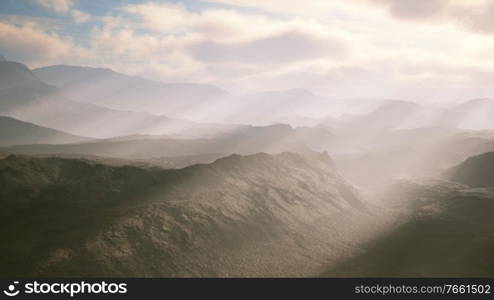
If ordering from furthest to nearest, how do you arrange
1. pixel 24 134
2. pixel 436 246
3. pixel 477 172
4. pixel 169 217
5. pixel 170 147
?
1. pixel 24 134
2. pixel 170 147
3. pixel 477 172
4. pixel 436 246
5. pixel 169 217

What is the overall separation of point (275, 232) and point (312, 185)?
16.4m

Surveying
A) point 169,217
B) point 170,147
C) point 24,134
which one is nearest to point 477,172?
point 169,217

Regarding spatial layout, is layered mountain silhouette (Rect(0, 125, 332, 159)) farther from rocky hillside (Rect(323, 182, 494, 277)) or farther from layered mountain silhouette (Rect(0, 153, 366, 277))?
layered mountain silhouette (Rect(0, 153, 366, 277))

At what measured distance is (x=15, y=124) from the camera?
146375 mm

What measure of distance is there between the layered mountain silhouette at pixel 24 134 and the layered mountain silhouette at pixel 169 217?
Result: 401 feet

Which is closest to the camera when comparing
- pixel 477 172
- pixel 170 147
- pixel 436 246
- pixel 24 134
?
pixel 436 246

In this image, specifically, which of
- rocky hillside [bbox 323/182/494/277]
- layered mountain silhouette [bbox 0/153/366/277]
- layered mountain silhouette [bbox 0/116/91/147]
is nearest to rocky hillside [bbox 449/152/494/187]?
rocky hillside [bbox 323/182/494/277]

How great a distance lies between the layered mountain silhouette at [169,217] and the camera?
22.3 meters

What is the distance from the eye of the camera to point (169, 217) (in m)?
27.9

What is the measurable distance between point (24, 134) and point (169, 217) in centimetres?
15021

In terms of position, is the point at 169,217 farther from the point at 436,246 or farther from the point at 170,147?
the point at 170,147

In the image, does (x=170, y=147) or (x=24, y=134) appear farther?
(x=24, y=134)

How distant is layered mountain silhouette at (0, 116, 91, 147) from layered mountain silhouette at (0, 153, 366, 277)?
401 ft

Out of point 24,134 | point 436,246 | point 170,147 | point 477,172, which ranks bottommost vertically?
point 436,246
